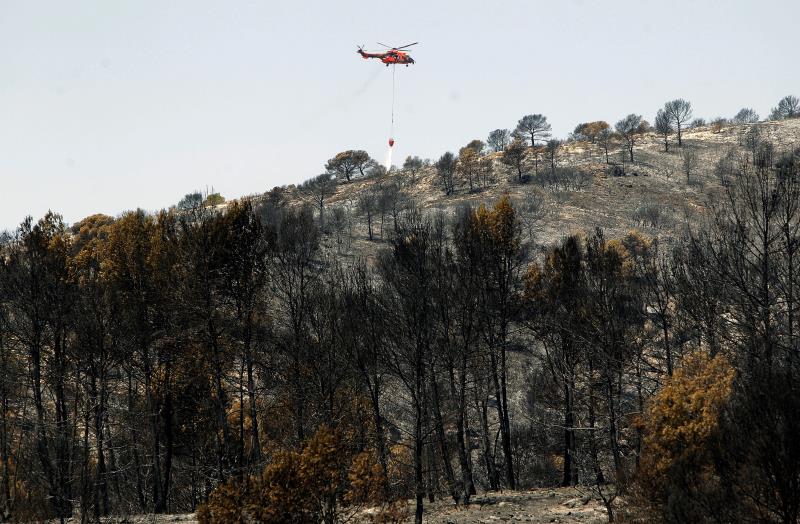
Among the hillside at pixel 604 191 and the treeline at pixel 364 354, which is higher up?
the hillside at pixel 604 191

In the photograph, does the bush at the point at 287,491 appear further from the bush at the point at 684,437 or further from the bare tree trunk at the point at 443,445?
the bare tree trunk at the point at 443,445

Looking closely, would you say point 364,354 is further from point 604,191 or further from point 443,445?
point 604,191

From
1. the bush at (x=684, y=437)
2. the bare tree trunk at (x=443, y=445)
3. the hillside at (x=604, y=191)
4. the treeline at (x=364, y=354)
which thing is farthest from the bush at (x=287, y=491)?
the hillside at (x=604, y=191)

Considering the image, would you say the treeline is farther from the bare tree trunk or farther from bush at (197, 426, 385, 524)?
the bare tree trunk

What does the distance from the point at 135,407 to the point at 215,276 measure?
10607 millimetres

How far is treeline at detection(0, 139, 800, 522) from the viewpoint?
14.1 meters

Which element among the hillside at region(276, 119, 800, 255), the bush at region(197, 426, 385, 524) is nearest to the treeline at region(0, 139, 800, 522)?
the bush at region(197, 426, 385, 524)

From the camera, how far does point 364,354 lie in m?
28.4

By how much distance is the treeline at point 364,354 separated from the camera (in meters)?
14.1

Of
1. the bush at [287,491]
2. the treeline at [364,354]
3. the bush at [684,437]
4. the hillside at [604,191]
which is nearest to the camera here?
the bush at [287,491]

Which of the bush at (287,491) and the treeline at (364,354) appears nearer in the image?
the bush at (287,491)

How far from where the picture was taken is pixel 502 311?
28562 mm

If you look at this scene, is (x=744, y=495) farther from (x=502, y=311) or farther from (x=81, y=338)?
(x=81, y=338)

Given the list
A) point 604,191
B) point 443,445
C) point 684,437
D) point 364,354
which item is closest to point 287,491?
point 684,437
